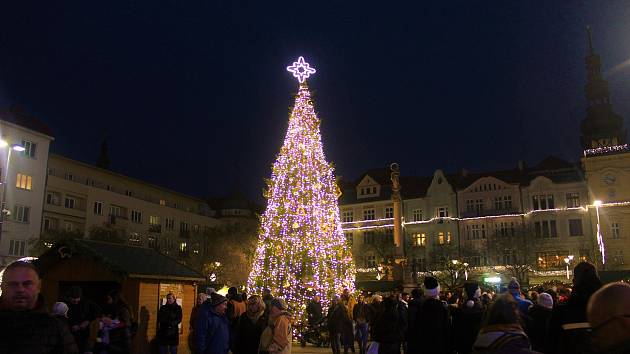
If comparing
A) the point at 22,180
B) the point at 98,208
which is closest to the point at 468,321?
the point at 22,180

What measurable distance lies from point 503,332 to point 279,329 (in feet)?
17.8

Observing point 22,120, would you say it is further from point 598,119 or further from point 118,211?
point 598,119

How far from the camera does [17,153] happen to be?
44531 millimetres

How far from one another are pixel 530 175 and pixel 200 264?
34.7 meters

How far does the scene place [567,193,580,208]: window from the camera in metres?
54.4

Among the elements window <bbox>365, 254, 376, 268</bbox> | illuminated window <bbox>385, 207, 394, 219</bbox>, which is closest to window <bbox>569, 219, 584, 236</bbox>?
illuminated window <bbox>385, 207, 394, 219</bbox>

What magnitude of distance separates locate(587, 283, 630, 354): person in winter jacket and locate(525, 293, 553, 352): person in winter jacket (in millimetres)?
5212

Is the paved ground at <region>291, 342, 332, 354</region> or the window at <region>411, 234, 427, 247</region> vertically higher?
the window at <region>411, 234, 427, 247</region>

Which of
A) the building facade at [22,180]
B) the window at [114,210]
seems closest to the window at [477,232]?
the window at [114,210]

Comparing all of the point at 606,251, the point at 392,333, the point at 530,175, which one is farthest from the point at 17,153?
the point at 606,251

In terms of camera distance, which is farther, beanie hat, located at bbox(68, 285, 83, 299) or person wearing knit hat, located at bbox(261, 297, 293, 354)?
beanie hat, located at bbox(68, 285, 83, 299)

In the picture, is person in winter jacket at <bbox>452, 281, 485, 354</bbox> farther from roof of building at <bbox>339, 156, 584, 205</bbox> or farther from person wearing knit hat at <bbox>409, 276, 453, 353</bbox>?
roof of building at <bbox>339, 156, 584, 205</bbox>

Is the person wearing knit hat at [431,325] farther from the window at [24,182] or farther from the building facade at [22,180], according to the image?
the window at [24,182]

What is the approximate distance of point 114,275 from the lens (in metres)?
14.9
